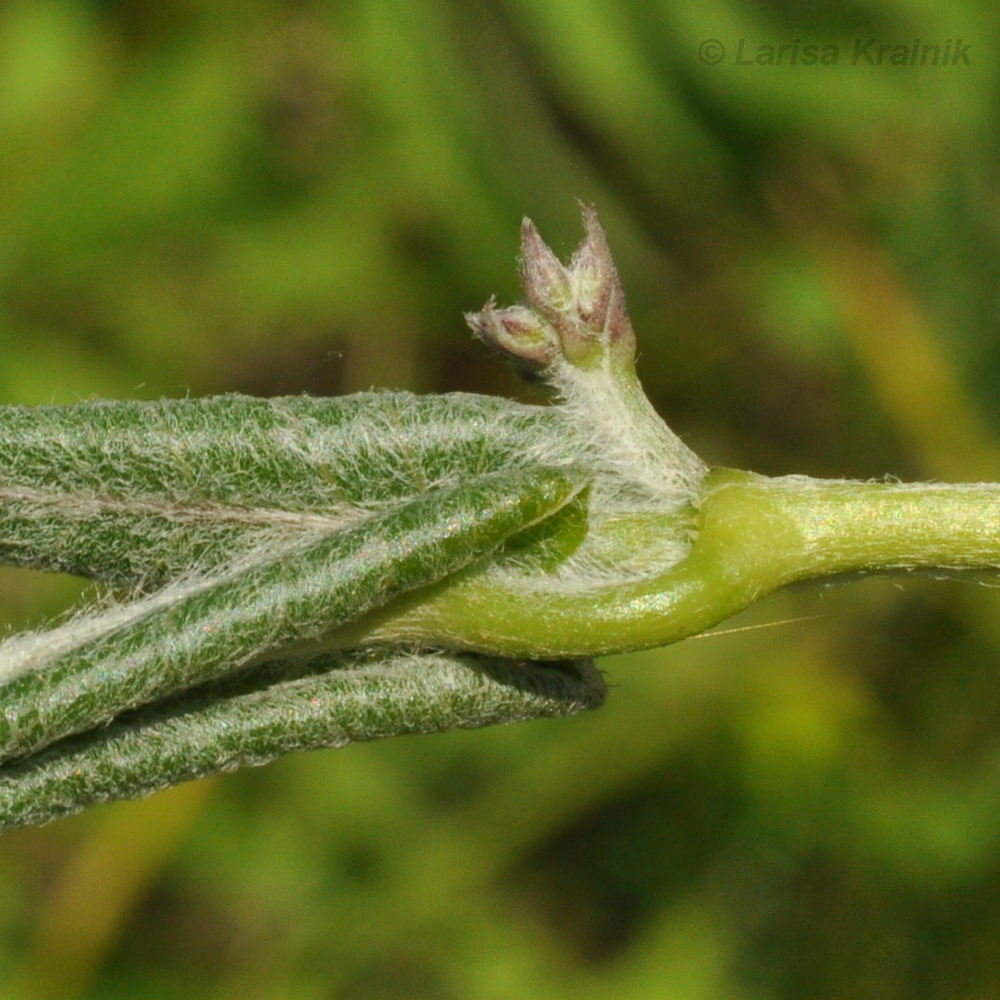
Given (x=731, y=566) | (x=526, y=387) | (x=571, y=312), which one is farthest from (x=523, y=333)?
(x=526, y=387)

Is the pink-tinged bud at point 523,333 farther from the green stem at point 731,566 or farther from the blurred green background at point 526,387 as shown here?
the blurred green background at point 526,387

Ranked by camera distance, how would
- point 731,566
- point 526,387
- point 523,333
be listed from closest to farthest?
point 731,566 → point 523,333 → point 526,387

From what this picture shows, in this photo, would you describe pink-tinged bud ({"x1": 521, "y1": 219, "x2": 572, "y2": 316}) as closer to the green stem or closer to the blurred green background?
the green stem

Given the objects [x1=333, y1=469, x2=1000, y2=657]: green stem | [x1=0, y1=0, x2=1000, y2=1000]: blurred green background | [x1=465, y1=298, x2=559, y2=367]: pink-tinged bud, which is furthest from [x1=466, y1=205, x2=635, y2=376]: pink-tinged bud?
[x1=0, y1=0, x2=1000, y2=1000]: blurred green background

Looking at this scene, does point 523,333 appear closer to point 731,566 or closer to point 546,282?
point 546,282

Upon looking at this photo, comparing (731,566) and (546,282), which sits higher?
(546,282)

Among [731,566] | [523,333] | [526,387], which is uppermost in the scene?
[526,387]
